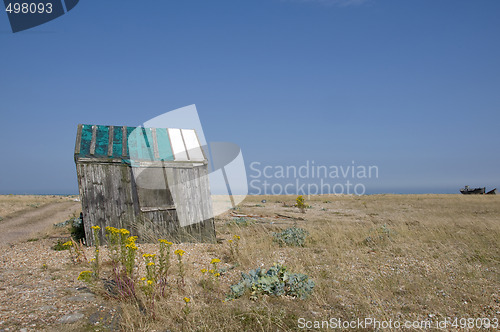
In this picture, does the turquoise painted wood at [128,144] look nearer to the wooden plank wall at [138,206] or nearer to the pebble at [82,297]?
the wooden plank wall at [138,206]

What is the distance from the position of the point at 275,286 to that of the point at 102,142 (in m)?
7.51

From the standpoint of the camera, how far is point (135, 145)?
10.2 meters

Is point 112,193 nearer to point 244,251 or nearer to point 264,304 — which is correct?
point 244,251

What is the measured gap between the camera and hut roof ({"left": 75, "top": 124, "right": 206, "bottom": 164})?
9555mm

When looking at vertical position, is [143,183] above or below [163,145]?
below

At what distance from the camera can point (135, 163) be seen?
978 centimetres

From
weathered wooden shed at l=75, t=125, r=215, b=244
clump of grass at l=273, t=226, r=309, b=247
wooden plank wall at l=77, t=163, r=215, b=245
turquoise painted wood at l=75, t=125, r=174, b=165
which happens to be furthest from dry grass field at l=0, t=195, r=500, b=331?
turquoise painted wood at l=75, t=125, r=174, b=165

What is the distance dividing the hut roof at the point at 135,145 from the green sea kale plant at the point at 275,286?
232 inches

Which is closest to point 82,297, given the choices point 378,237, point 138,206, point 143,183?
point 138,206

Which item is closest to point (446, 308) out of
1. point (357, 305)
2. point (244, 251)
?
point (357, 305)

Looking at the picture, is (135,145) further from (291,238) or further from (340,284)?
(340,284)

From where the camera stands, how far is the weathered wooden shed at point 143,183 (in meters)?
9.29

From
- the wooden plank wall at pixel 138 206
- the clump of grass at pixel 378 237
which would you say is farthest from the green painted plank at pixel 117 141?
the clump of grass at pixel 378 237

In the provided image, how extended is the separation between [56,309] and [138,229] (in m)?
5.06
